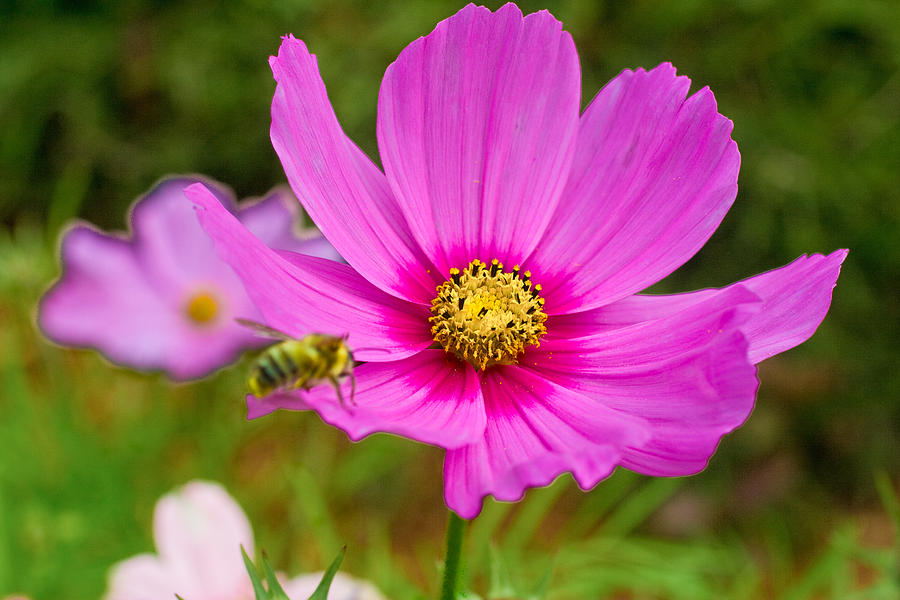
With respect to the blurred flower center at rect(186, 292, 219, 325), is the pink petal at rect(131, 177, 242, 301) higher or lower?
higher

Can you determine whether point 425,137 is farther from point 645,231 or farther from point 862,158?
point 862,158

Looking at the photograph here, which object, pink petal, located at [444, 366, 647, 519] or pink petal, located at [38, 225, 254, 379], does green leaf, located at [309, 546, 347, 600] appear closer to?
pink petal, located at [444, 366, 647, 519]

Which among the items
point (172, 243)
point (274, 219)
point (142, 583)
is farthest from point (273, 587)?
point (172, 243)

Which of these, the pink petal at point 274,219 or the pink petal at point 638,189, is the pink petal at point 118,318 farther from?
the pink petal at point 638,189

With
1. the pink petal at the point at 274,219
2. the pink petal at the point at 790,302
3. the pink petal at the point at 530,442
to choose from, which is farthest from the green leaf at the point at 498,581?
the pink petal at the point at 274,219

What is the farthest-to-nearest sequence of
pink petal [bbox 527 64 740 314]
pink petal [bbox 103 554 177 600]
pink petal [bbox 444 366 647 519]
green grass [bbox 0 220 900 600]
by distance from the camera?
green grass [bbox 0 220 900 600]
pink petal [bbox 103 554 177 600]
pink petal [bbox 527 64 740 314]
pink petal [bbox 444 366 647 519]

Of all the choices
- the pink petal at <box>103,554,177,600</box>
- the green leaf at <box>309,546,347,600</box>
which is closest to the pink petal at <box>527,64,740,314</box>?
the green leaf at <box>309,546,347,600</box>
